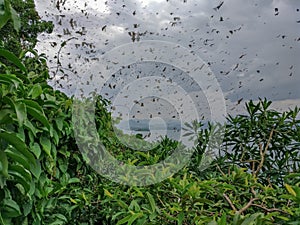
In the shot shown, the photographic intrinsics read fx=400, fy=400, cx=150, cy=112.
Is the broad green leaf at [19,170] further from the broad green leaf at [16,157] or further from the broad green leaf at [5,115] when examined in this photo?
the broad green leaf at [5,115]

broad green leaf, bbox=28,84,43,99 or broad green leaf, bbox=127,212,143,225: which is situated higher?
broad green leaf, bbox=28,84,43,99

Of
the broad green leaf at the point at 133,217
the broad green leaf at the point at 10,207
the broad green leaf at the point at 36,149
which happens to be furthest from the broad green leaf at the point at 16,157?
the broad green leaf at the point at 133,217

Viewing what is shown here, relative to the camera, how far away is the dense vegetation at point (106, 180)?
4.10 feet

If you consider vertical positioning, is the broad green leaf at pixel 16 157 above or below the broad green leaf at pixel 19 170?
above

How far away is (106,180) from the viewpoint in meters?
2.19

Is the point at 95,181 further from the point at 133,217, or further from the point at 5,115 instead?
the point at 5,115

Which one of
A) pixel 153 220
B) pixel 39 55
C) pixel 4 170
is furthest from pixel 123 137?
pixel 4 170

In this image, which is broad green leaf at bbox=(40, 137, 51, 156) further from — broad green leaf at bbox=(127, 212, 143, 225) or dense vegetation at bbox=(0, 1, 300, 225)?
broad green leaf at bbox=(127, 212, 143, 225)

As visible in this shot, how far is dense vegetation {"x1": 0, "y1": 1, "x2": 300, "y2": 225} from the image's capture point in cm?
125

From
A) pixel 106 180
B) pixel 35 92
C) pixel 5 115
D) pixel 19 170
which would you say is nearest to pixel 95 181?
pixel 106 180

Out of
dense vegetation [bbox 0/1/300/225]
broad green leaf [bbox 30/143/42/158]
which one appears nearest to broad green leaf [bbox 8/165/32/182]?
dense vegetation [bbox 0/1/300/225]

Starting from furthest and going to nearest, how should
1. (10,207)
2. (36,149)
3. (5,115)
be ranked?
(36,149)
(10,207)
(5,115)

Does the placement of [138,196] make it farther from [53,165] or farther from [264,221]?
[264,221]

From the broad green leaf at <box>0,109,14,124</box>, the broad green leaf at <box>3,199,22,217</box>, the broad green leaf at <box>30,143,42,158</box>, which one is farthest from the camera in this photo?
the broad green leaf at <box>30,143,42,158</box>
